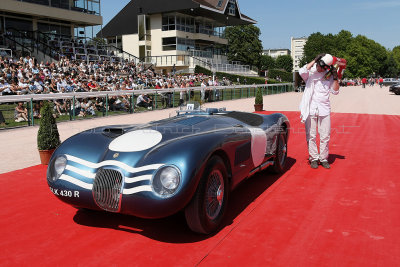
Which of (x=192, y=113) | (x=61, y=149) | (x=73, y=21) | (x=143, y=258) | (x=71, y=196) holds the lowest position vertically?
(x=143, y=258)

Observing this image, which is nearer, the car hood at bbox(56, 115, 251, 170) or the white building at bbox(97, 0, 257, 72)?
the car hood at bbox(56, 115, 251, 170)

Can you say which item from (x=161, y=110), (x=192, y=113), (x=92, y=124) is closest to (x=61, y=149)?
(x=192, y=113)

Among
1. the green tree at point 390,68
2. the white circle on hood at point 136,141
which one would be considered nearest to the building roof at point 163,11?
the white circle on hood at point 136,141

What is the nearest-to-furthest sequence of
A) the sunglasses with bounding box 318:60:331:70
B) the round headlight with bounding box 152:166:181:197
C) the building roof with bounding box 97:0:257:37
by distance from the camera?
the round headlight with bounding box 152:166:181:197 < the sunglasses with bounding box 318:60:331:70 < the building roof with bounding box 97:0:257:37

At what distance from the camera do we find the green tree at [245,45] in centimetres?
7938

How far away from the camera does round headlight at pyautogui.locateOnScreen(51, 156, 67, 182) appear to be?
390 centimetres

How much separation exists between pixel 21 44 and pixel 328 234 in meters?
24.6

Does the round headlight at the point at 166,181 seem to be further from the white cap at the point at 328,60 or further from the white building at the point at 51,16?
the white building at the point at 51,16

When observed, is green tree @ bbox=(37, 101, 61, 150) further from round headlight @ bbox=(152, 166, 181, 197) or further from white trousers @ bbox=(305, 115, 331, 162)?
white trousers @ bbox=(305, 115, 331, 162)

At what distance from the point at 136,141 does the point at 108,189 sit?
2.02 ft

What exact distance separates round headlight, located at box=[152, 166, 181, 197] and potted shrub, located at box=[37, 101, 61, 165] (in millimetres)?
4223

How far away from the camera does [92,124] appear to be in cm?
1327

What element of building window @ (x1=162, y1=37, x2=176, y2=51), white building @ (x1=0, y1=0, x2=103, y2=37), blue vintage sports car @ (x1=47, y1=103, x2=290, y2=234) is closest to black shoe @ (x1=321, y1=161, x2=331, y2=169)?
blue vintage sports car @ (x1=47, y1=103, x2=290, y2=234)

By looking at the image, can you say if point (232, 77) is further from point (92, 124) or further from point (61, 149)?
point (61, 149)
